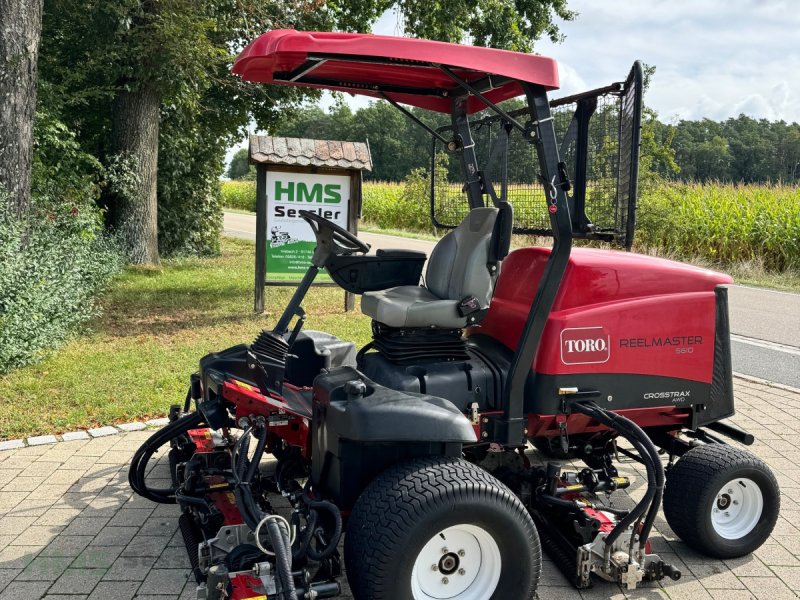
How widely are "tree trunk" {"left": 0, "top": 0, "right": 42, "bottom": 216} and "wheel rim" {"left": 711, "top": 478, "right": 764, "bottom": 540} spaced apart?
21.4ft

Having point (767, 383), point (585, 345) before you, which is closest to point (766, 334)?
point (767, 383)

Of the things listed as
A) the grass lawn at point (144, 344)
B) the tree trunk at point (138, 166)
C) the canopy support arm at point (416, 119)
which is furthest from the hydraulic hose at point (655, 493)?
the tree trunk at point (138, 166)

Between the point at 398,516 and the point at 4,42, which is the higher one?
the point at 4,42

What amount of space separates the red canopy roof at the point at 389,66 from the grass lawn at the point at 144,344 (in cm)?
288

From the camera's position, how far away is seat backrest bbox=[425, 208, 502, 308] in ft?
11.1

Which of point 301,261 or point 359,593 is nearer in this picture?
point 359,593

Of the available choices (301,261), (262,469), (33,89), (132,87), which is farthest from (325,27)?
(262,469)

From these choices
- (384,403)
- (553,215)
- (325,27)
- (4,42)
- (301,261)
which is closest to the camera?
(384,403)

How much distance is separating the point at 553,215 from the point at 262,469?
2.37 meters

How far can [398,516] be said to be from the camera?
8.52 ft

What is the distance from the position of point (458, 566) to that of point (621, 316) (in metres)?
1.34

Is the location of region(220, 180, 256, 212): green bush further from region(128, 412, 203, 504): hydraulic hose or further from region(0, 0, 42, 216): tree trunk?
region(128, 412, 203, 504): hydraulic hose

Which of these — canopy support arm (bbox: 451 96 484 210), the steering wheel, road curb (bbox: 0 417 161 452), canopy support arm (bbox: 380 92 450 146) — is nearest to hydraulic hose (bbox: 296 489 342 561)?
the steering wheel

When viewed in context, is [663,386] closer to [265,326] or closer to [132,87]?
[265,326]
